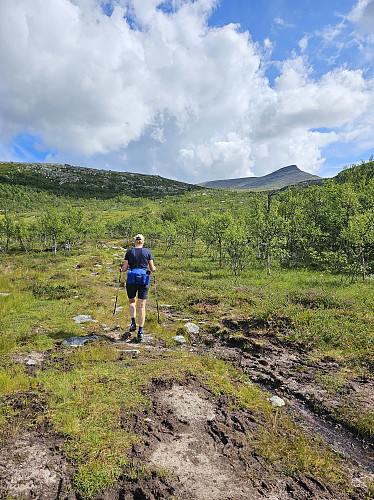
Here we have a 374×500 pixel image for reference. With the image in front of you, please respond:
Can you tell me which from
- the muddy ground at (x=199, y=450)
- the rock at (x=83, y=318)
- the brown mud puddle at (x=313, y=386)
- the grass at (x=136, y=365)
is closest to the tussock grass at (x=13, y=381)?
the grass at (x=136, y=365)

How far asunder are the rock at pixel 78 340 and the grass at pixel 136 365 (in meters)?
0.35

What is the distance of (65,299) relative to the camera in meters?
14.3

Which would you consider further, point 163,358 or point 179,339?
point 179,339

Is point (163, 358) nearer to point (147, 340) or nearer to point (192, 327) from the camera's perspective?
point (147, 340)

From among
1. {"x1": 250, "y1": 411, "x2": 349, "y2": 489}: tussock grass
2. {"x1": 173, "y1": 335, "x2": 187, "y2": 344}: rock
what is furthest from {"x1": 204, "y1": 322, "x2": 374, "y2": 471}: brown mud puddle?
{"x1": 173, "y1": 335, "x2": 187, "y2": 344}: rock

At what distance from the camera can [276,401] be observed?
6.23 metres

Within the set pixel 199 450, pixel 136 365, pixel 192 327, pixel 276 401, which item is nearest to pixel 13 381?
pixel 136 365

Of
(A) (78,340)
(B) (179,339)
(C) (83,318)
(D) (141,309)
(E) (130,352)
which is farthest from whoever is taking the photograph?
(C) (83,318)

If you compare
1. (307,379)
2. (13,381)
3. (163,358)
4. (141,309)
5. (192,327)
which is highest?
(141,309)

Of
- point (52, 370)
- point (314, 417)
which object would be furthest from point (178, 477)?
point (52, 370)

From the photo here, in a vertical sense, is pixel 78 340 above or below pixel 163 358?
above

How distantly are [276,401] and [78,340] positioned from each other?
6946 mm

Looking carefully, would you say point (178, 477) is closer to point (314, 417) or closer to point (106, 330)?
point (314, 417)

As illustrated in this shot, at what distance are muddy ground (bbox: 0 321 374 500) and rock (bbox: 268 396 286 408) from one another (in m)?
0.16
